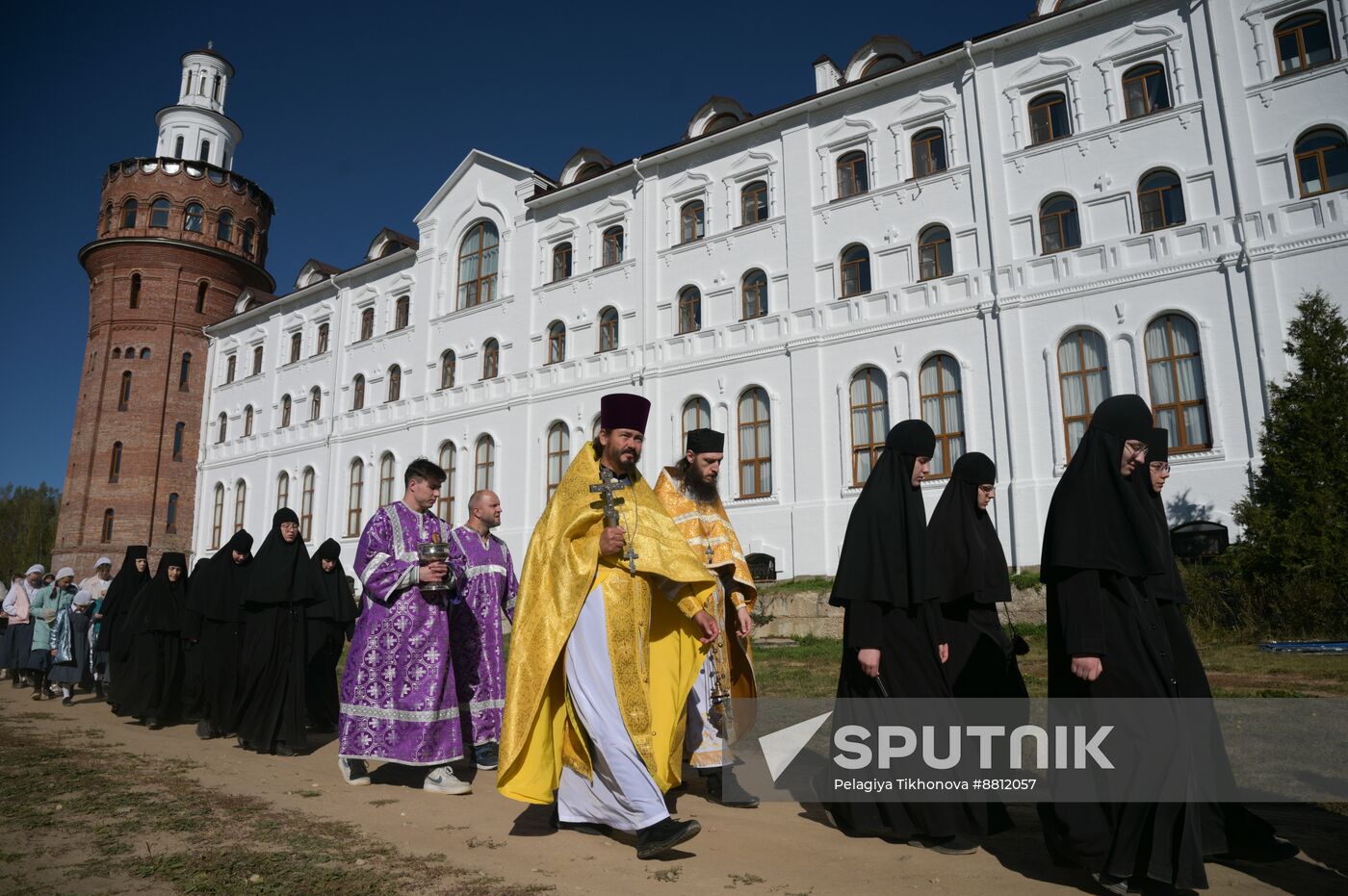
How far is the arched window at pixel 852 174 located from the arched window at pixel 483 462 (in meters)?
12.9

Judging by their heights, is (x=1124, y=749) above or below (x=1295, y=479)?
below

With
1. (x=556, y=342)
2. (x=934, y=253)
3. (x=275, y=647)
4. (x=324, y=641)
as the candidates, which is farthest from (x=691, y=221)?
(x=275, y=647)

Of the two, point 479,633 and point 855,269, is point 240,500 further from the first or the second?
point 479,633

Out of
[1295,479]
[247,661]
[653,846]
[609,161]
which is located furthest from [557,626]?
[609,161]

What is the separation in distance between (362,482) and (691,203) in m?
15.3

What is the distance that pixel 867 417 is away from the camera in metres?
19.7

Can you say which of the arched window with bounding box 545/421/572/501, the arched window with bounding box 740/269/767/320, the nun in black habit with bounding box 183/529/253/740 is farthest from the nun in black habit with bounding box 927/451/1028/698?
the arched window with bounding box 545/421/572/501

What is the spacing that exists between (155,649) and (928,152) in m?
18.3

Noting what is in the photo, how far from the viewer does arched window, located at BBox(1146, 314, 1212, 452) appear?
15969mm

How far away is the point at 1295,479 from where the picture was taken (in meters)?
13.5

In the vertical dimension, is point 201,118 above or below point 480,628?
above

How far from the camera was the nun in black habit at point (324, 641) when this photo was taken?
8328mm

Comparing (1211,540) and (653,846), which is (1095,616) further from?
(1211,540)

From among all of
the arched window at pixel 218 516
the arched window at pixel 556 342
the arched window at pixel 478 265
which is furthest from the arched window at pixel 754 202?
the arched window at pixel 218 516
